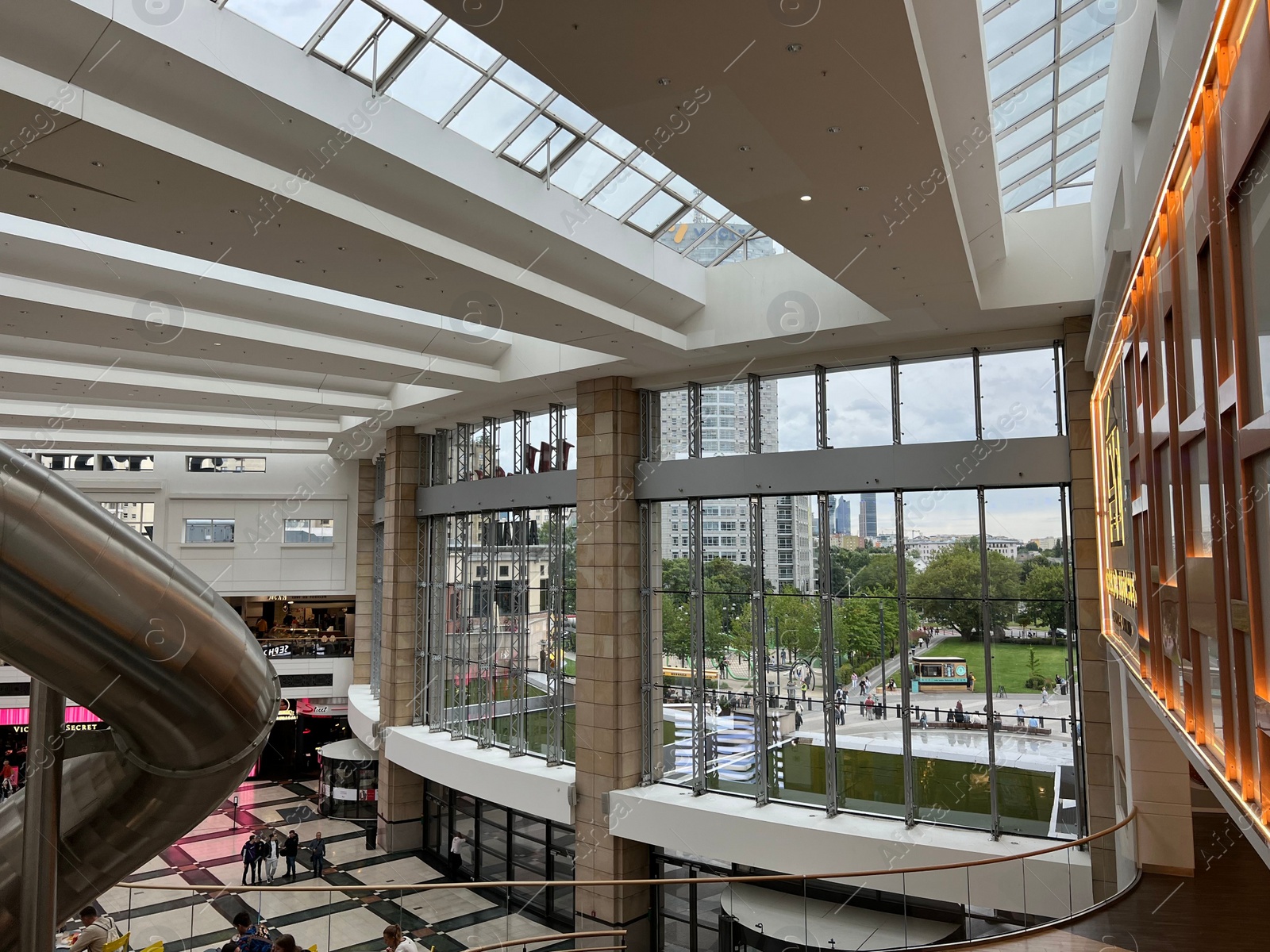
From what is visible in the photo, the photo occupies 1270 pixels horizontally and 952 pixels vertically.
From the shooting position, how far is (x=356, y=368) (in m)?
15.7

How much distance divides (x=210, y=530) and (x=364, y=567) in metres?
6.13

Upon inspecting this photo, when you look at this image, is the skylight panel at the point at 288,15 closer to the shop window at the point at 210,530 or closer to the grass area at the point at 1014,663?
the grass area at the point at 1014,663

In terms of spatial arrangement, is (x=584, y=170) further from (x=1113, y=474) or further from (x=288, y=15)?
(x=1113, y=474)

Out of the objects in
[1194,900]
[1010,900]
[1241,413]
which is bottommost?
[1010,900]

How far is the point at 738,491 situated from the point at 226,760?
475 inches

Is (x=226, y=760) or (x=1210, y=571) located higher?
(x=1210, y=571)

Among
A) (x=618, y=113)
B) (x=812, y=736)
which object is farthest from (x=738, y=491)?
(x=618, y=113)

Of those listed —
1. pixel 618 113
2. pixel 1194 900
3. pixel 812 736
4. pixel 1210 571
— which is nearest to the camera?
pixel 1210 571

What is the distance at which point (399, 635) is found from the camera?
22578 millimetres

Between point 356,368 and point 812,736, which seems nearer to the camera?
point 812,736

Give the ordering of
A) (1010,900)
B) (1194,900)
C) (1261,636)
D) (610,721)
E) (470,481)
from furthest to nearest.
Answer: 1. (470,481)
2. (610,721)
3. (1010,900)
4. (1194,900)
5. (1261,636)

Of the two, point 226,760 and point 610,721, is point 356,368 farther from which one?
point 226,760

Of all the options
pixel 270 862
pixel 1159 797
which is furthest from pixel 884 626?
pixel 270 862

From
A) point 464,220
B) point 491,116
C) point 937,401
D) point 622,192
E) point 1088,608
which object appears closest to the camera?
point 491,116
